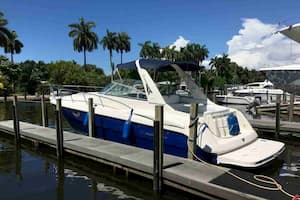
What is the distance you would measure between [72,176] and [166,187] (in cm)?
279

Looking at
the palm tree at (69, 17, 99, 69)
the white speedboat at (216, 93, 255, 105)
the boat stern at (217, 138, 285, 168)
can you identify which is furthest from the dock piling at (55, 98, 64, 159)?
the palm tree at (69, 17, 99, 69)

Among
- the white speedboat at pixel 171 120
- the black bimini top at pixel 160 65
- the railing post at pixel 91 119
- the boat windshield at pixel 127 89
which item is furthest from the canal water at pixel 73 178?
the black bimini top at pixel 160 65

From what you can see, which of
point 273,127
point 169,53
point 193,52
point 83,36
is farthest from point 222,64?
point 273,127

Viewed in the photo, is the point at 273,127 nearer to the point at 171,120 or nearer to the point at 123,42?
the point at 171,120

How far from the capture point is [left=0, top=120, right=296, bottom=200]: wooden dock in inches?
213

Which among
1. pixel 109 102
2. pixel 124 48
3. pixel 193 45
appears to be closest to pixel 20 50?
pixel 124 48

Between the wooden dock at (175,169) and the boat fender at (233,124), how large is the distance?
1.94 meters

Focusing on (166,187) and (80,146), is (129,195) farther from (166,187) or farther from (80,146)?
(80,146)

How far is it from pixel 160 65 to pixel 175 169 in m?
3.97

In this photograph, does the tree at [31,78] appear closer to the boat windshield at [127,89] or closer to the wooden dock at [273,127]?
the boat windshield at [127,89]

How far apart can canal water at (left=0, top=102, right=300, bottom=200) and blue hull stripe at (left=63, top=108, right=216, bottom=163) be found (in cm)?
114

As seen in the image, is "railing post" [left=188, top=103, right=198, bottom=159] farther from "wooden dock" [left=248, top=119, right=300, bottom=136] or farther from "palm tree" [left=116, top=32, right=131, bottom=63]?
"palm tree" [left=116, top=32, right=131, bottom=63]

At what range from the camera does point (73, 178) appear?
26.2 ft

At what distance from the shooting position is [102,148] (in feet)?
27.6
